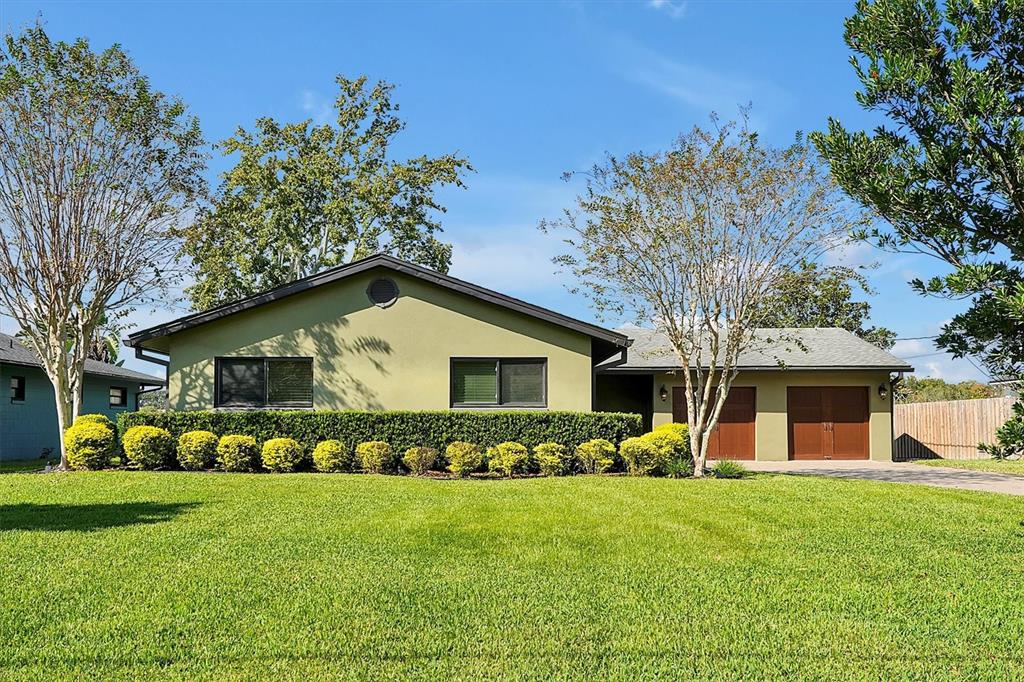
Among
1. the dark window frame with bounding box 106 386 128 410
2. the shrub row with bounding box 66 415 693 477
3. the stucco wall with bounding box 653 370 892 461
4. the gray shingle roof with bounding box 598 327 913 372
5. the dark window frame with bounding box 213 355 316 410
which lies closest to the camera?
the shrub row with bounding box 66 415 693 477

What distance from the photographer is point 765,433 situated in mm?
22078

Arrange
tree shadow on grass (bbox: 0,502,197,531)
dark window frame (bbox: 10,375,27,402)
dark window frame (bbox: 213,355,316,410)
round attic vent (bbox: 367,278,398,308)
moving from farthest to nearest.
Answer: dark window frame (bbox: 10,375,27,402) < round attic vent (bbox: 367,278,398,308) < dark window frame (bbox: 213,355,316,410) < tree shadow on grass (bbox: 0,502,197,531)

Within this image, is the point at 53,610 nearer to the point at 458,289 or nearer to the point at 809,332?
the point at 458,289

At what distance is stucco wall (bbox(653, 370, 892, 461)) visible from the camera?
22.0m

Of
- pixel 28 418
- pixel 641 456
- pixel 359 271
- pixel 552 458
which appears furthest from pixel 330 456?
pixel 28 418

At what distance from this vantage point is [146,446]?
586 inches

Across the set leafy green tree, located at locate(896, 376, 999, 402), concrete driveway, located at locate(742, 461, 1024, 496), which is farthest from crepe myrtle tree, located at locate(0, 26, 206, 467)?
leafy green tree, located at locate(896, 376, 999, 402)

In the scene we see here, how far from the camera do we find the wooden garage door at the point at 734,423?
2206cm

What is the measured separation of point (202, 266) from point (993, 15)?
25723 millimetres

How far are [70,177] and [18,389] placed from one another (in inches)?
323

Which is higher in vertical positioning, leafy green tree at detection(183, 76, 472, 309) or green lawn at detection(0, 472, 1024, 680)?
leafy green tree at detection(183, 76, 472, 309)

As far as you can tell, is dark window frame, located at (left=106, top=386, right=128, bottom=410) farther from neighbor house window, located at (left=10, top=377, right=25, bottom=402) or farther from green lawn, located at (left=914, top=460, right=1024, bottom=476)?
green lawn, located at (left=914, top=460, right=1024, bottom=476)

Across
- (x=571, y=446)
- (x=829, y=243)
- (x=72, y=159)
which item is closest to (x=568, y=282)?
(x=571, y=446)

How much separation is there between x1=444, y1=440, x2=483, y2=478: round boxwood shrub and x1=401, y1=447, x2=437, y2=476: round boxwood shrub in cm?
36
